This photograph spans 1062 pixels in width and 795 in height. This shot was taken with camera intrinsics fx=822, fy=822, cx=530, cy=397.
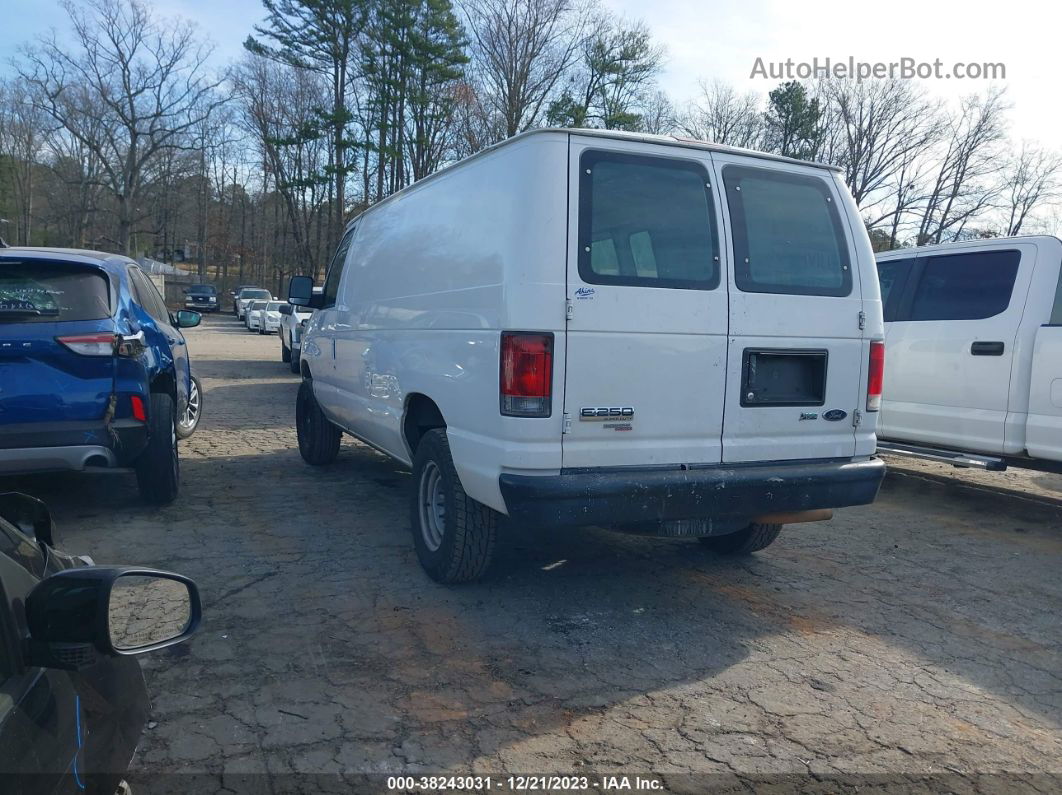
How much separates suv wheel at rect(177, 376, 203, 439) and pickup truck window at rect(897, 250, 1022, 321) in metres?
6.86

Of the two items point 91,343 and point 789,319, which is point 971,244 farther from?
point 91,343

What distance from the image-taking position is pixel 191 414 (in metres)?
8.61

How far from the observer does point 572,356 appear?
3736 millimetres

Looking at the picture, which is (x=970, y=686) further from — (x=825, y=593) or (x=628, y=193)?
(x=628, y=193)

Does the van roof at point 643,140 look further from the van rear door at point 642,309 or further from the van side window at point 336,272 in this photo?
the van side window at point 336,272

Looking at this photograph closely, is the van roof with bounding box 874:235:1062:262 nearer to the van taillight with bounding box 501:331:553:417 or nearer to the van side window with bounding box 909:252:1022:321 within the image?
the van side window with bounding box 909:252:1022:321

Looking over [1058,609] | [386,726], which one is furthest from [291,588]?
[1058,609]

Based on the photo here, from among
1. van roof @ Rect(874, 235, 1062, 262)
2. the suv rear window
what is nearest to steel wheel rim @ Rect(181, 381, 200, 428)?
the suv rear window

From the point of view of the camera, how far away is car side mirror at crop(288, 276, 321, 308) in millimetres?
7324

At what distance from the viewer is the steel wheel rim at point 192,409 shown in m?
8.17

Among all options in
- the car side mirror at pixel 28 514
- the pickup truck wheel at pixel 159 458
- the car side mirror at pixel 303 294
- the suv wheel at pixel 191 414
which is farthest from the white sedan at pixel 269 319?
the car side mirror at pixel 28 514

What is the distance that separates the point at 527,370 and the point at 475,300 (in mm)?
553

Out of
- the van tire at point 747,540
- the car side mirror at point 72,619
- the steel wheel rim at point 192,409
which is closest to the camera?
the car side mirror at point 72,619

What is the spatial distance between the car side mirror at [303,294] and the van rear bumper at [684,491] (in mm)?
4283
